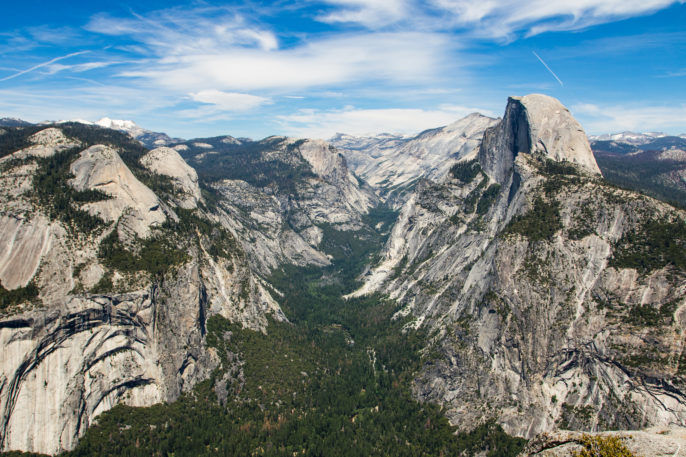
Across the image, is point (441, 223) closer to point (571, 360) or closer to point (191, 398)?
point (571, 360)

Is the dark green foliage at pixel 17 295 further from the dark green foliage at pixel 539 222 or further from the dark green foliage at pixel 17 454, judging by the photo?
the dark green foliage at pixel 539 222

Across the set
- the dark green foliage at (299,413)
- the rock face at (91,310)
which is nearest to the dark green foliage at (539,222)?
the dark green foliage at (299,413)

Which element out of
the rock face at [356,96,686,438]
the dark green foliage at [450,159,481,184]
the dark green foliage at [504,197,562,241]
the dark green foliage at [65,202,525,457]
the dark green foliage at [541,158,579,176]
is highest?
the dark green foliage at [450,159,481,184]

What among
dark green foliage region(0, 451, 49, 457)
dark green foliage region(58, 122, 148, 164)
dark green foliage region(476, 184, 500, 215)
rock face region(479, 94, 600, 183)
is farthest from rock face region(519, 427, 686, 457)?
dark green foliage region(58, 122, 148, 164)

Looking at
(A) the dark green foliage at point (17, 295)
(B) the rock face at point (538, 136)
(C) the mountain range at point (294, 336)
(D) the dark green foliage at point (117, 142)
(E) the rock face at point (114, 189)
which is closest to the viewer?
(A) the dark green foliage at point (17, 295)

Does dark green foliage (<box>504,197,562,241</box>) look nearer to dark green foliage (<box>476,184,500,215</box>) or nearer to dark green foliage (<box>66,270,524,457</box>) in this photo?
dark green foliage (<box>476,184,500,215</box>)
